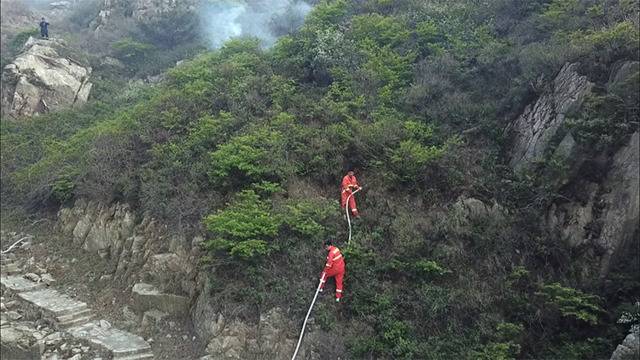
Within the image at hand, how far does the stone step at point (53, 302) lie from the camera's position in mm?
9477

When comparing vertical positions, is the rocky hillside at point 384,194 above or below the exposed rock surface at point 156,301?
above

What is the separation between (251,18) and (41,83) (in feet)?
31.4

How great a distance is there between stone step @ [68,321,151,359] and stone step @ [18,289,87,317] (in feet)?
1.56

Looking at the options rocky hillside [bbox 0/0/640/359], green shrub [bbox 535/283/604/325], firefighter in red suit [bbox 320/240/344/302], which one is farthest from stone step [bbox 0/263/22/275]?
green shrub [bbox 535/283/604/325]

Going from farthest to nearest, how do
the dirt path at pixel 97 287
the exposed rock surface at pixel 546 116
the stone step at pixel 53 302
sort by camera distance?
the stone step at pixel 53 302 < the dirt path at pixel 97 287 < the exposed rock surface at pixel 546 116

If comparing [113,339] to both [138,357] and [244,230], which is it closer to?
[138,357]

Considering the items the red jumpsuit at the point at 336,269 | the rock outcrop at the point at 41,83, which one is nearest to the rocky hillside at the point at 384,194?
the red jumpsuit at the point at 336,269

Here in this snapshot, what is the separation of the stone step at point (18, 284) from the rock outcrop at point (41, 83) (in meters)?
8.74

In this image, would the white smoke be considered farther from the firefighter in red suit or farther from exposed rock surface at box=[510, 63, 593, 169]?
the firefighter in red suit

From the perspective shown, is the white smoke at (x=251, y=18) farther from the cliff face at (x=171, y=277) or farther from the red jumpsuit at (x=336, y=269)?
the red jumpsuit at (x=336, y=269)

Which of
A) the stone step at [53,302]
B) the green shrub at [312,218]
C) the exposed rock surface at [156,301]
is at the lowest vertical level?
the stone step at [53,302]

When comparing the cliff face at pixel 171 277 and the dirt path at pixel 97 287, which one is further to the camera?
the dirt path at pixel 97 287

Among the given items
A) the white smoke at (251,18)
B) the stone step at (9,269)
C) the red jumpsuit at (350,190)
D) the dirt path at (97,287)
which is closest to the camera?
the dirt path at (97,287)

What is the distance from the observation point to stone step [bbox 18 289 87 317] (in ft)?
31.1
